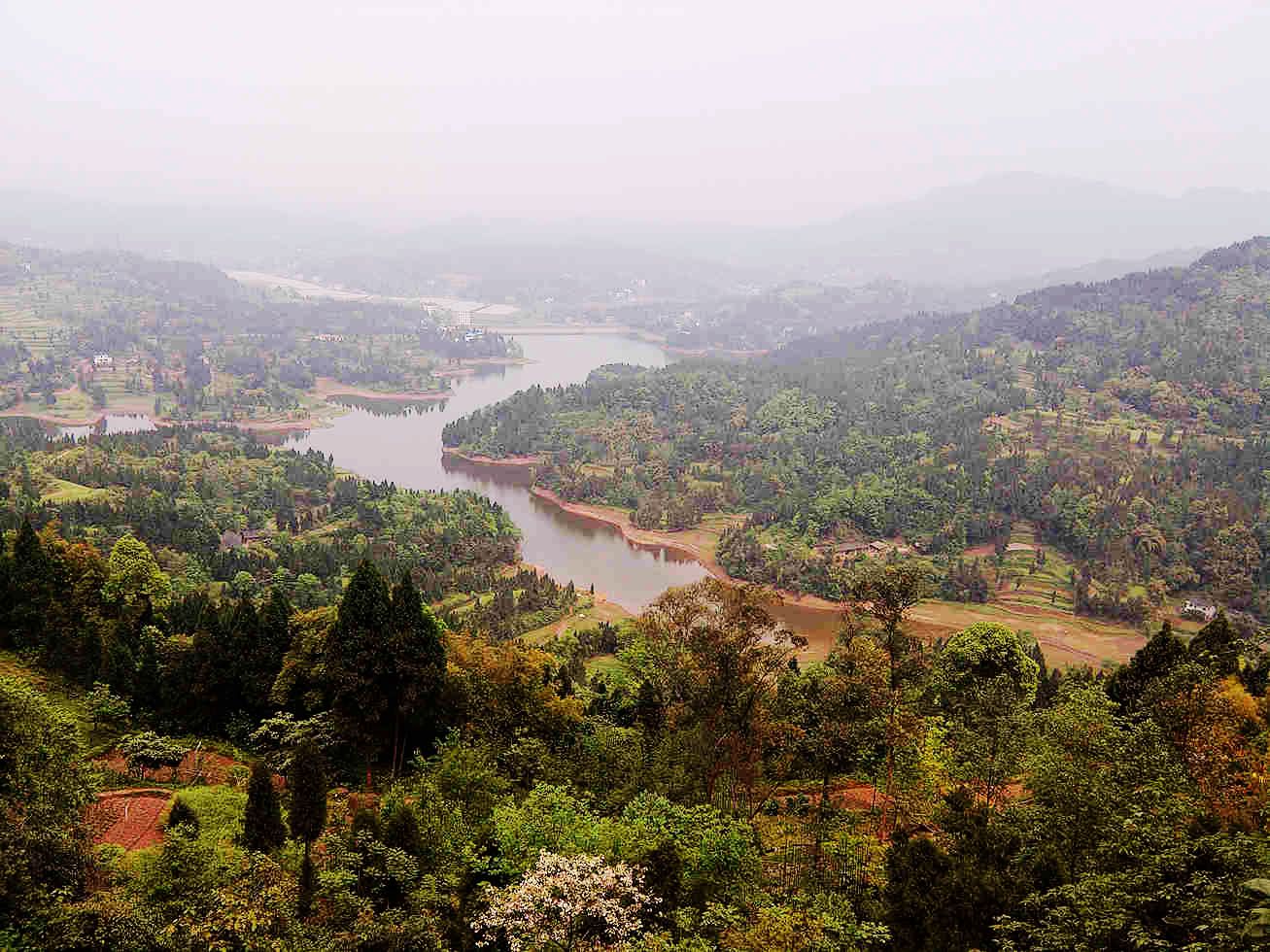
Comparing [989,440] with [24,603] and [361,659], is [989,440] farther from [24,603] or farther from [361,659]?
[24,603]

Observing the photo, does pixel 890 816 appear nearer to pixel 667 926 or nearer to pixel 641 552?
pixel 667 926

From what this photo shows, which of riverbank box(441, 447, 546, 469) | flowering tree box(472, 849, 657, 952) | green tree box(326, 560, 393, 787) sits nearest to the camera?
flowering tree box(472, 849, 657, 952)

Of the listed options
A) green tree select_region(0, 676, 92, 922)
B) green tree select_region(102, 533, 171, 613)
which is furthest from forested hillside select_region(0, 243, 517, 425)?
green tree select_region(0, 676, 92, 922)

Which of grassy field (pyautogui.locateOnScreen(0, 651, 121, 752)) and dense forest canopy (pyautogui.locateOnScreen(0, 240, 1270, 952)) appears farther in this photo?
grassy field (pyautogui.locateOnScreen(0, 651, 121, 752))

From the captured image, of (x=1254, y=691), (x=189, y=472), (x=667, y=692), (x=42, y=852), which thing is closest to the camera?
(x=42, y=852)

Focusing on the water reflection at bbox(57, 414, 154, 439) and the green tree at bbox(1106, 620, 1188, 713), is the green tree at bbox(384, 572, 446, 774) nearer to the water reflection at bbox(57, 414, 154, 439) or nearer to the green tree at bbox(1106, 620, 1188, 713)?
the green tree at bbox(1106, 620, 1188, 713)

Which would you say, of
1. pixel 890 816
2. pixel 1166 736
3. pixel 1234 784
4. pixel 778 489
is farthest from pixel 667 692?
pixel 778 489
